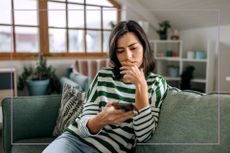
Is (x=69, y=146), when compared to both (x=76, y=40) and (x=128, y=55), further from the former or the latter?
(x=76, y=40)

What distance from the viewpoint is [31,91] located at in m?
1.27

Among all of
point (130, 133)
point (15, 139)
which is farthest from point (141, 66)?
point (15, 139)

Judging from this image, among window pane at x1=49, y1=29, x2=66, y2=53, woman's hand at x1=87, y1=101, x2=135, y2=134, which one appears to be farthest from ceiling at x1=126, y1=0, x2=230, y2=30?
woman's hand at x1=87, y1=101, x2=135, y2=134

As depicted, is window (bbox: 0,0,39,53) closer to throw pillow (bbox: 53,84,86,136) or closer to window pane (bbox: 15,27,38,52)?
window pane (bbox: 15,27,38,52)

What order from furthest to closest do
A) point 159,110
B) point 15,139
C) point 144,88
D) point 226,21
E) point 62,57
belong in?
1. point 62,57
2. point 226,21
3. point 15,139
4. point 159,110
5. point 144,88

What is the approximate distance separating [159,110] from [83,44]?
0.87 metres

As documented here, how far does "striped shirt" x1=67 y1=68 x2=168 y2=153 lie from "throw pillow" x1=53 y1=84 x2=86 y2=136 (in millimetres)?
219

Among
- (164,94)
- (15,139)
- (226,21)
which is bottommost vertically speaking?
(15,139)

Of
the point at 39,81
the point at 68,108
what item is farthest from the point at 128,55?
the point at 39,81

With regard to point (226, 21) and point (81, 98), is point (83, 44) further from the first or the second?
point (226, 21)

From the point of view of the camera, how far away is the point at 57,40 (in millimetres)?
1886

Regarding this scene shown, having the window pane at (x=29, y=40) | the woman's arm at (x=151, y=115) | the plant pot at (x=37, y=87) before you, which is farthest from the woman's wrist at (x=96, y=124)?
the window pane at (x=29, y=40)

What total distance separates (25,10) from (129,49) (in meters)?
0.85

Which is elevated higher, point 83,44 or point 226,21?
point 226,21
